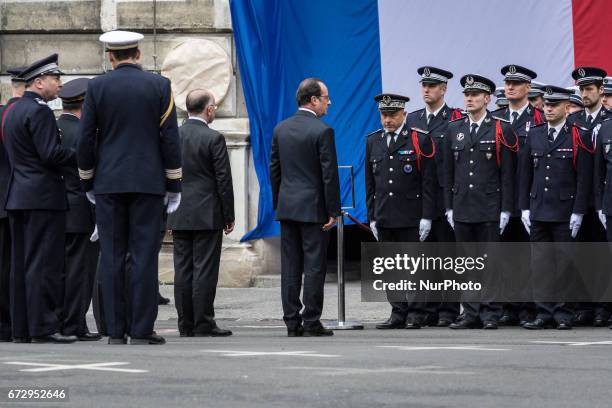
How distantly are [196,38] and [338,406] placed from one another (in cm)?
1021

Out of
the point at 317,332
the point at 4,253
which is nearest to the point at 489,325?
the point at 317,332

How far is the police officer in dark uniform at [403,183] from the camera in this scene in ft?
38.6

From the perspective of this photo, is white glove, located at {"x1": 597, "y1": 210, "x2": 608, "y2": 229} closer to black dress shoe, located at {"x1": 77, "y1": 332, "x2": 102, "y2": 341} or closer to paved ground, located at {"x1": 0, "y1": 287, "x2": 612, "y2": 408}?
paved ground, located at {"x1": 0, "y1": 287, "x2": 612, "y2": 408}

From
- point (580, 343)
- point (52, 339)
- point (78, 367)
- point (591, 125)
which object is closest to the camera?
point (78, 367)

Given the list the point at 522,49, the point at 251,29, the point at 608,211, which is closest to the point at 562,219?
the point at 608,211

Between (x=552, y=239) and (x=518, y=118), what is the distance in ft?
3.65

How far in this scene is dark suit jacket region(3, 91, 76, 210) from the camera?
9609 mm

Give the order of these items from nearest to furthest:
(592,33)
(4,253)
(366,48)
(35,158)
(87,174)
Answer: (87,174)
(35,158)
(4,253)
(592,33)
(366,48)

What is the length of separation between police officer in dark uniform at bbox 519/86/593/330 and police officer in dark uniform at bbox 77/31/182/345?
11.8 ft

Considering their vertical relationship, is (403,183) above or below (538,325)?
above

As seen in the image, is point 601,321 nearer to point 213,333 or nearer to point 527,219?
point 527,219

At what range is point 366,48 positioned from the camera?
49.3 ft

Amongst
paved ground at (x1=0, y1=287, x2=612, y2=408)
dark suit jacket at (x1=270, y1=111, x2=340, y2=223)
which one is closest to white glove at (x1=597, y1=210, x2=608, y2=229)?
Result: paved ground at (x1=0, y1=287, x2=612, y2=408)

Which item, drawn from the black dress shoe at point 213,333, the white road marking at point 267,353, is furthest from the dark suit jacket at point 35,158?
the white road marking at point 267,353
